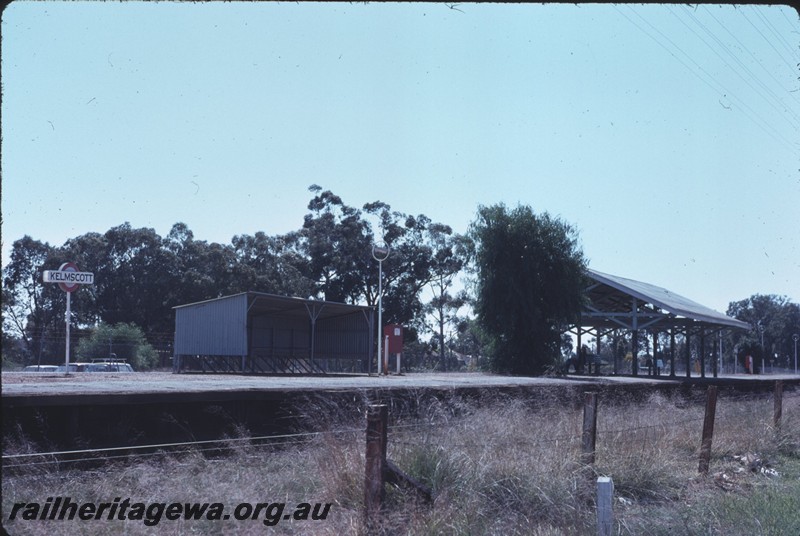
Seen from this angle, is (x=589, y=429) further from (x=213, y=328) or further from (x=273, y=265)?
(x=273, y=265)

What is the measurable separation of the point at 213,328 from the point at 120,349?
9528mm

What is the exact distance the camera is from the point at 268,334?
1389 inches

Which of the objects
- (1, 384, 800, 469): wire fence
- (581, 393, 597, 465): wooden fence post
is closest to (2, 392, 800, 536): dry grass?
(1, 384, 800, 469): wire fence

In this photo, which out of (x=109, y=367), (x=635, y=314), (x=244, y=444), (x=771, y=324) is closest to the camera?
(x=244, y=444)

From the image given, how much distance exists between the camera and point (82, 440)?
28.1 feet

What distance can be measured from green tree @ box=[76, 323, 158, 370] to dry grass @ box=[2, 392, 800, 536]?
28.6 m

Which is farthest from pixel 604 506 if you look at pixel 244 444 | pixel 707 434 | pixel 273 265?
pixel 273 265

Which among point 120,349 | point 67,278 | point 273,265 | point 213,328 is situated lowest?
point 120,349

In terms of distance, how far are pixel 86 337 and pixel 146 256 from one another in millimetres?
8283

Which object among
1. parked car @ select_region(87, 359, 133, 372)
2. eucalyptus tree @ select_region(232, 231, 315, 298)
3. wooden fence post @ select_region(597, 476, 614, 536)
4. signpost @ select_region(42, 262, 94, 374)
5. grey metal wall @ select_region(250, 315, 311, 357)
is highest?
eucalyptus tree @ select_region(232, 231, 315, 298)

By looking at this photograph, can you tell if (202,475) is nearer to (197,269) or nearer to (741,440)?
(741,440)

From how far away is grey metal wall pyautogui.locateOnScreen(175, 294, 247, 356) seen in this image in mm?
28547

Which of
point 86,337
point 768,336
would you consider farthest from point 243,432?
point 768,336

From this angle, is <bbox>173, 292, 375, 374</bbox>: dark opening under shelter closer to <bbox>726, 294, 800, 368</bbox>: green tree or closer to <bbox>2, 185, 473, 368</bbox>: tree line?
<bbox>2, 185, 473, 368</bbox>: tree line
